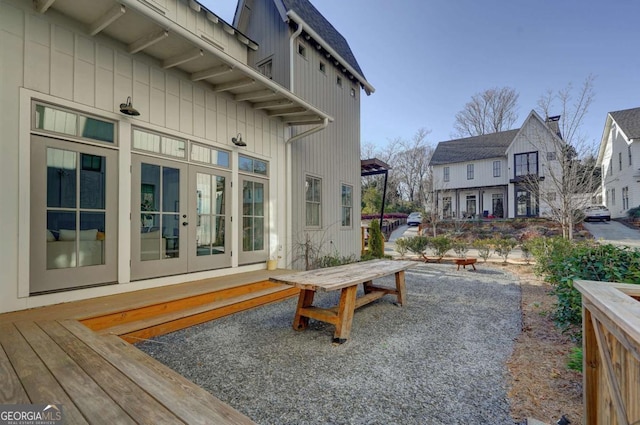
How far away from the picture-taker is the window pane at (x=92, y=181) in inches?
129

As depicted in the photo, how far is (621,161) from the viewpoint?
1772 centimetres

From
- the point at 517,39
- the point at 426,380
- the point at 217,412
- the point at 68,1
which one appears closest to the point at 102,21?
the point at 68,1

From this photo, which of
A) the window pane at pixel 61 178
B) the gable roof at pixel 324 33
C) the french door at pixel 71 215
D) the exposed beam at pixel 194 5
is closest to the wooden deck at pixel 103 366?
the french door at pixel 71 215

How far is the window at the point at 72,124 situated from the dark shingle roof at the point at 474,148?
22.5 m

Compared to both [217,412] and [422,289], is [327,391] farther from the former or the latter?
[422,289]

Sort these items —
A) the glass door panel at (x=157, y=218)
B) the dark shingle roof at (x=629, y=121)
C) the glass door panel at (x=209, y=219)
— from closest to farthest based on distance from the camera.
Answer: the glass door panel at (x=157, y=218)
the glass door panel at (x=209, y=219)
the dark shingle roof at (x=629, y=121)

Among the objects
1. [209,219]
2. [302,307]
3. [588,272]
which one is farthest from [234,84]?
[588,272]

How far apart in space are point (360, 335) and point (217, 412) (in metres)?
2.23

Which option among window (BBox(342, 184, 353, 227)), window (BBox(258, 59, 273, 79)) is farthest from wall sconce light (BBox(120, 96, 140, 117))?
window (BBox(342, 184, 353, 227))

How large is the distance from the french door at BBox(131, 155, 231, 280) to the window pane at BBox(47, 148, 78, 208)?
1.98 feet

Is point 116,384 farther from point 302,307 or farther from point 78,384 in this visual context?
point 302,307

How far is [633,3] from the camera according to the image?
7.77 metres

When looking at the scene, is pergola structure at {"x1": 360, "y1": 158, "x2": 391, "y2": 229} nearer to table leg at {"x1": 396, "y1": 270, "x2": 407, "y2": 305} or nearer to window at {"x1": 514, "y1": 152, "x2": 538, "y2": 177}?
table leg at {"x1": 396, "y1": 270, "x2": 407, "y2": 305}

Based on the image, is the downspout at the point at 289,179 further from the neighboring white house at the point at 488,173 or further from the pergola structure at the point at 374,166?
the neighboring white house at the point at 488,173
